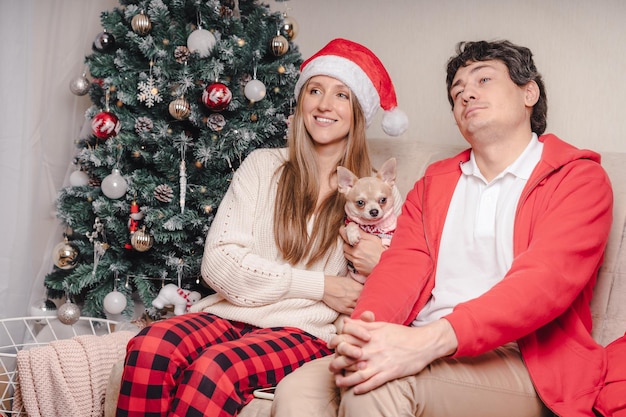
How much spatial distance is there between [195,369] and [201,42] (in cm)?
132

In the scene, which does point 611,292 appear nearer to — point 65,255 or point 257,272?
point 257,272

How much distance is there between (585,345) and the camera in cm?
146

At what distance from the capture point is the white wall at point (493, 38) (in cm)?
231

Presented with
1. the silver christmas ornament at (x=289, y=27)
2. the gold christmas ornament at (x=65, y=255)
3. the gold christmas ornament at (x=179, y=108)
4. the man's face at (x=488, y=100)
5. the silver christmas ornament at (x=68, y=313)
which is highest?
the silver christmas ornament at (x=289, y=27)

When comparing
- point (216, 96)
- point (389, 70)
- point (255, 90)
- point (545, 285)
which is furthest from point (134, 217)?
point (545, 285)

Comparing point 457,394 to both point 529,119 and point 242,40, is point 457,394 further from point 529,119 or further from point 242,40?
point 242,40

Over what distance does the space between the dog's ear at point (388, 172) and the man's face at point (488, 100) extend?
0.37 metres

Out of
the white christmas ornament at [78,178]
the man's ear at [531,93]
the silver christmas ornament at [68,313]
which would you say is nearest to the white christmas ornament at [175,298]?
the silver christmas ornament at [68,313]

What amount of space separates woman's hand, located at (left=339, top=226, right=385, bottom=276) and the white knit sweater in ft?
0.19

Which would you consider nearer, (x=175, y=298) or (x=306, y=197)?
(x=306, y=197)

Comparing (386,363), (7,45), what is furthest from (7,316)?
(386,363)

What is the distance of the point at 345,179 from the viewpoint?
2.10m

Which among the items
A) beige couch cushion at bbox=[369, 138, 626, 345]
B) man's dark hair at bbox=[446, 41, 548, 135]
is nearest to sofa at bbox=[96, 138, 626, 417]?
beige couch cushion at bbox=[369, 138, 626, 345]

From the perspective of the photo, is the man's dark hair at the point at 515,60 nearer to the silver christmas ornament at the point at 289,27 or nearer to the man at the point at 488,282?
the man at the point at 488,282
